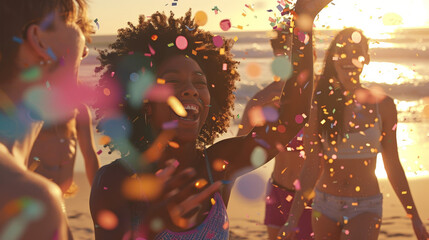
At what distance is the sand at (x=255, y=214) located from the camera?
7.56 m

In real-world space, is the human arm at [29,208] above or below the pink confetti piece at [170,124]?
above

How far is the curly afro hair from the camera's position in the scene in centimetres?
328

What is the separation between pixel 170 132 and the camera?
9.90 ft

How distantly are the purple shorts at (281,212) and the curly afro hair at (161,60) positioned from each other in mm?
2164

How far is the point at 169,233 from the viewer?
276 cm

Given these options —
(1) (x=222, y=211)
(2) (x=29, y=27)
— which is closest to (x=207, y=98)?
(1) (x=222, y=211)

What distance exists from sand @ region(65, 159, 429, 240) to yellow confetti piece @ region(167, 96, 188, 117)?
4696 mm

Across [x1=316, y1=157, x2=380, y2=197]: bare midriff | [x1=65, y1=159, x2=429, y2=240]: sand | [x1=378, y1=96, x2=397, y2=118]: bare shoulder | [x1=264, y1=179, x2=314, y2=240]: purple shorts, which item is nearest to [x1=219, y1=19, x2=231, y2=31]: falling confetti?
[x1=316, y1=157, x2=380, y2=197]: bare midriff

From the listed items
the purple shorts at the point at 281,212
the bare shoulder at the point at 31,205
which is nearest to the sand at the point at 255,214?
the purple shorts at the point at 281,212

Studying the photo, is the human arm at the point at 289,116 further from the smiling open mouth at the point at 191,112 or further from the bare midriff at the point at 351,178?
the bare midriff at the point at 351,178

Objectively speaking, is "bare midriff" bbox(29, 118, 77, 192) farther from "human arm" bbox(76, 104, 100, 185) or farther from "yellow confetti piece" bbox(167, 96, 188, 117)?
"yellow confetti piece" bbox(167, 96, 188, 117)

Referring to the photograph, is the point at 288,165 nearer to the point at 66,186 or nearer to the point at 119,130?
the point at 66,186

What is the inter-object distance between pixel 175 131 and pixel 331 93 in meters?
2.91

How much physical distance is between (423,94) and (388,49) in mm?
23061
